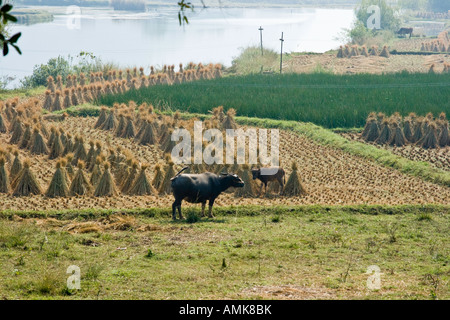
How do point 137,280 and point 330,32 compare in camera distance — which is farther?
point 330,32

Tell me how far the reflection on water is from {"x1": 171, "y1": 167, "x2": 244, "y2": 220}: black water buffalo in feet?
132

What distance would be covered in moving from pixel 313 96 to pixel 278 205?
46.5 ft

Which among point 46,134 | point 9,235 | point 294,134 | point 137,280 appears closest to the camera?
point 137,280

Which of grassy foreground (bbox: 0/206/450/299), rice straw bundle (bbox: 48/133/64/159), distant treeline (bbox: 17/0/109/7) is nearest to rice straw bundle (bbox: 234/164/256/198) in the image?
grassy foreground (bbox: 0/206/450/299)

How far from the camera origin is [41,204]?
1402 cm

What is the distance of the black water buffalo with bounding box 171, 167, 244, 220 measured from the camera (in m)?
12.6

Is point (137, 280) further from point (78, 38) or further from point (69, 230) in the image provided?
point (78, 38)

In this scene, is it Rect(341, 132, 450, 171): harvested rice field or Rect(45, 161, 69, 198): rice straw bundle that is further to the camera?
Rect(341, 132, 450, 171): harvested rice field

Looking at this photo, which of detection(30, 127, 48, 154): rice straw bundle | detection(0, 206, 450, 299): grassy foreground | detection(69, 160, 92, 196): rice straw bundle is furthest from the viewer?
detection(30, 127, 48, 154): rice straw bundle

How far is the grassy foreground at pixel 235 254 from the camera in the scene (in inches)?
339

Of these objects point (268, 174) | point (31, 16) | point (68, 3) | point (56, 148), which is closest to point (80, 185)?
point (56, 148)

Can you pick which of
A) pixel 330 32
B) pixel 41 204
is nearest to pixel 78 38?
pixel 330 32

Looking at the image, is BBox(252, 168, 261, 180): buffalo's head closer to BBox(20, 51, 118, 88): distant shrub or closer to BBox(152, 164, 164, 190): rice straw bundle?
BBox(152, 164, 164, 190): rice straw bundle

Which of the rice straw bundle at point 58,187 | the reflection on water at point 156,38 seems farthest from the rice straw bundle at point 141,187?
the reflection on water at point 156,38
